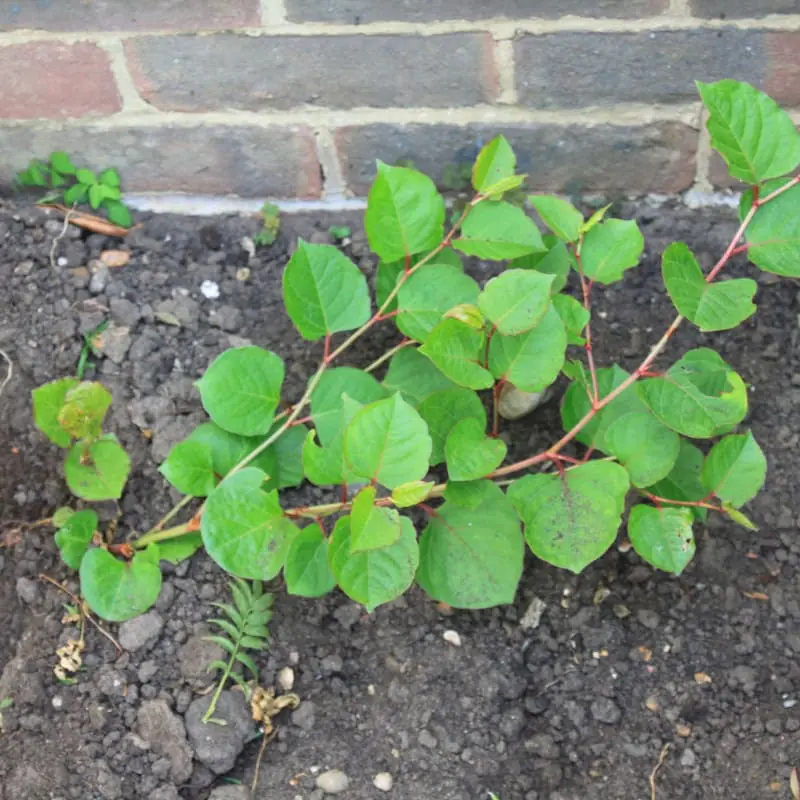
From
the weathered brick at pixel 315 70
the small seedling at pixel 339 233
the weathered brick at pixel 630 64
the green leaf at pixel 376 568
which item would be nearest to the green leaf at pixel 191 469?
the green leaf at pixel 376 568

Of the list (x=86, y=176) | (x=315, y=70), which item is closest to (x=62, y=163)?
(x=86, y=176)

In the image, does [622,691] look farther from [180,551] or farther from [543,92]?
[543,92]

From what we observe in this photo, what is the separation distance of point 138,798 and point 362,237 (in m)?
0.82

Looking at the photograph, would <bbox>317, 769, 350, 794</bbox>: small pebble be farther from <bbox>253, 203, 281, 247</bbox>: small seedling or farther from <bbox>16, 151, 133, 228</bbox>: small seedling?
<bbox>16, 151, 133, 228</bbox>: small seedling

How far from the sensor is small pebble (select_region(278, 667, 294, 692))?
116cm

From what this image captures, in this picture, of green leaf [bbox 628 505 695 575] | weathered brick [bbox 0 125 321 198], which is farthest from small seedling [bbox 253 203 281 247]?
green leaf [bbox 628 505 695 575]

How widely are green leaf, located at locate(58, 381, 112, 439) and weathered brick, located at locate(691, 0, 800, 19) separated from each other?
90 cm

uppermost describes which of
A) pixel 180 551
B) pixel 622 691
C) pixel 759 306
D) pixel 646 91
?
pixel 646 91

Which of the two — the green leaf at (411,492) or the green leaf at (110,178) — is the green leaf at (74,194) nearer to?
the green leaf at (110,178)

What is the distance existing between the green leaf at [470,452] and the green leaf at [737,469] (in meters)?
0.24

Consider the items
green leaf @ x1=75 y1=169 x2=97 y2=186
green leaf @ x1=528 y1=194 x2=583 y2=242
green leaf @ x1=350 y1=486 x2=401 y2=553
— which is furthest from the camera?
green leaf @ x1=75 y1=169 x2=97 y2=186

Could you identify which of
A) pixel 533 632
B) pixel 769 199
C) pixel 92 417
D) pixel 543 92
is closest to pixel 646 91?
pixel 543 92

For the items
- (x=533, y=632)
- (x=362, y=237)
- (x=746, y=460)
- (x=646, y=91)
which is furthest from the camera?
(x=362, y=237)

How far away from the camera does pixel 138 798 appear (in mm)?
1074
